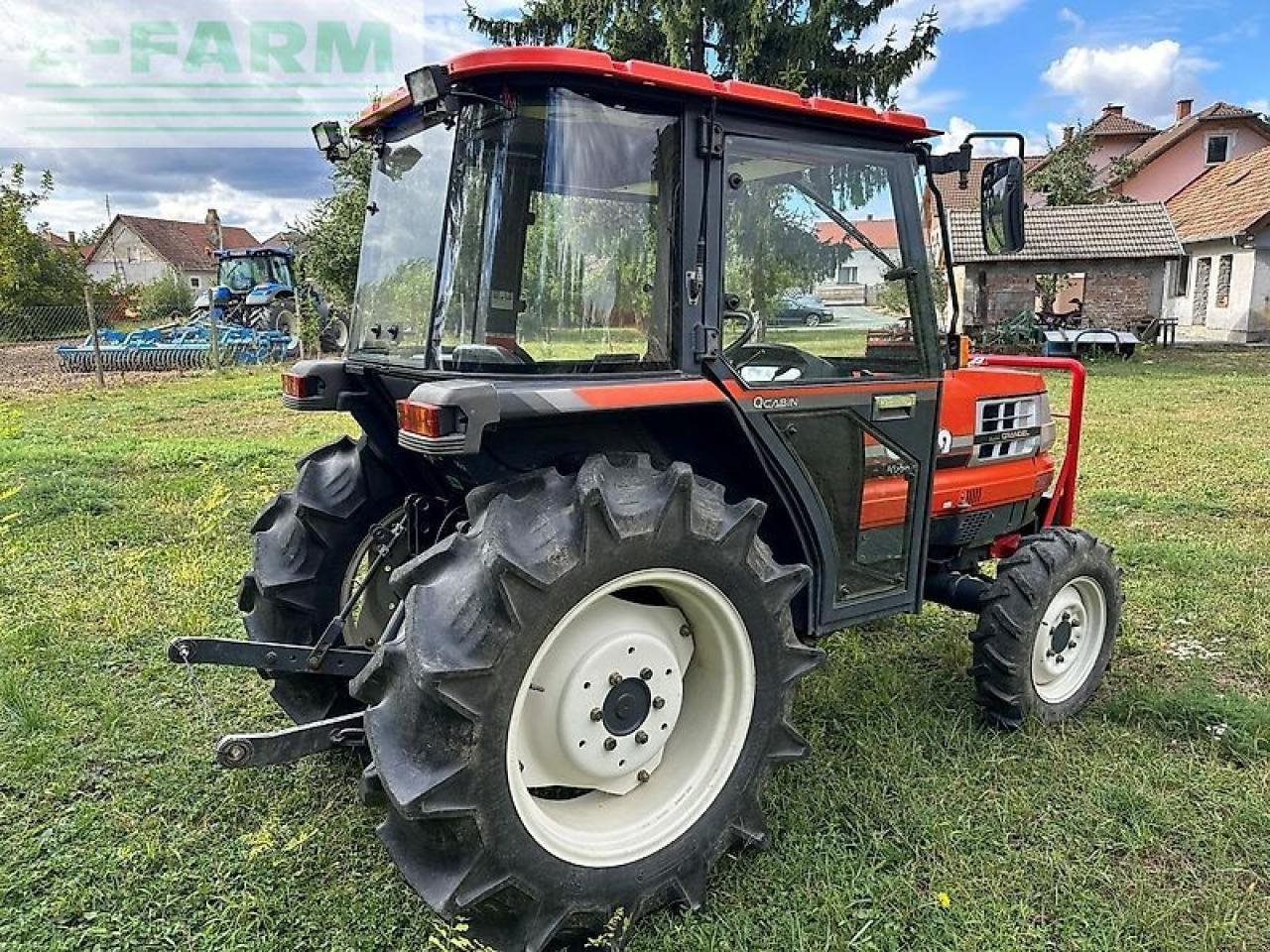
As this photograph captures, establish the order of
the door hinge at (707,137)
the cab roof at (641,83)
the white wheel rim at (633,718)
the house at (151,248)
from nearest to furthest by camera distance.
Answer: the cab roof at (641,83) < the white wheel rim at (633,718) < the door hinge at (707,137) < the house at (151,248)

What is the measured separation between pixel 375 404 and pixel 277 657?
0.82 meters

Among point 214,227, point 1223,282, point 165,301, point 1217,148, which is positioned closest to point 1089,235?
point 1223,282

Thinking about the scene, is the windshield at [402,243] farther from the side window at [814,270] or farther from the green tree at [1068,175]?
the green tree at [1068,175]

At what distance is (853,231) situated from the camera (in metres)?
2.99

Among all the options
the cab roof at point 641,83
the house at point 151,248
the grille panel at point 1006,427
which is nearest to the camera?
the cab roof at point 641,83

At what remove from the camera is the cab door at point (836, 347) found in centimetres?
271

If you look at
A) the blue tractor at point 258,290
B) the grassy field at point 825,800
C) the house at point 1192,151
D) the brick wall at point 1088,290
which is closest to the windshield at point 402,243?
the grassy field at point 825,800

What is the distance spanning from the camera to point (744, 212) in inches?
106

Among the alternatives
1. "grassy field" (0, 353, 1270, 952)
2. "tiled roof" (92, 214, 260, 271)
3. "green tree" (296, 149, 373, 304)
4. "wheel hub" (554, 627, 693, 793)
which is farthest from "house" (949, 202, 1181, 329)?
"tiled roof" (92, 214, 260, 271)

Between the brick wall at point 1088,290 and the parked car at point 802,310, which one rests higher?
the brick wall at point 1088,290

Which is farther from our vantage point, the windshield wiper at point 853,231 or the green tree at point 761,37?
the green tree at point 761,37

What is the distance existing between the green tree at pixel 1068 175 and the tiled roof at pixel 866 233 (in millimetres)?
26339

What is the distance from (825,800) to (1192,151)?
38.3 metres

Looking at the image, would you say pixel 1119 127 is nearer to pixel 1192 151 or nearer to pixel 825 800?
pixel 1192 151
